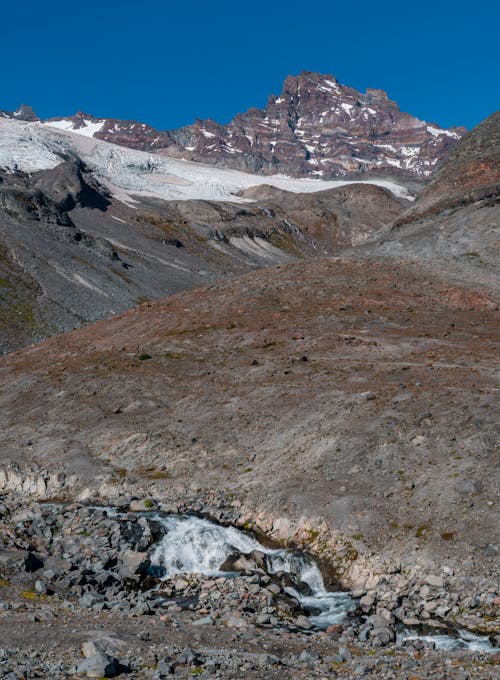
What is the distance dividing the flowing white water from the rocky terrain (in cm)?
26

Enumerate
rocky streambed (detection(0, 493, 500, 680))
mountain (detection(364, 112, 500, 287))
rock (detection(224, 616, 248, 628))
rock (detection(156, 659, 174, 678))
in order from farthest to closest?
mountain (detection(364, 112, 500, 287))
rock (detection(224, 616, 248, 628))
rocky streambed (detection(0, 493, 500, 680))
rock (detection(156, 659, 174, 678))

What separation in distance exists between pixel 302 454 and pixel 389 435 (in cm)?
445

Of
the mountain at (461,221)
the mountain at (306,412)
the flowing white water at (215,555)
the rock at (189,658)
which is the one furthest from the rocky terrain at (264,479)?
the mountain at (461,221)

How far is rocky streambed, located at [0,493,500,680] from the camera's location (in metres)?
20.9

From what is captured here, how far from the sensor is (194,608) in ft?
86.8

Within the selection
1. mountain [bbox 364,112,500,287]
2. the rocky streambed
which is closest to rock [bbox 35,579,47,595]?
the rocky streambed

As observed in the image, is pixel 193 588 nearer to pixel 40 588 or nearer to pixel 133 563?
pixel 133 563

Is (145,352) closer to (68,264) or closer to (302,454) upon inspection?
(302,454)

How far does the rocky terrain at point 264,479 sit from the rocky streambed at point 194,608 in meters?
0.10

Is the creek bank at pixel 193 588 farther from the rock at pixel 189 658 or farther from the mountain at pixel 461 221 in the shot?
the mountain at pixel 461 221

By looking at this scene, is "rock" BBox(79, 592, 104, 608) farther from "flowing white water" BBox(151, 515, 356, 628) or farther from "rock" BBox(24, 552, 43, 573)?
"flowing white water" BBox(151, 515, 356, 628)

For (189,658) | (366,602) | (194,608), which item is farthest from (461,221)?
(189,658)

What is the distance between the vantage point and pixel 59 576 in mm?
28156

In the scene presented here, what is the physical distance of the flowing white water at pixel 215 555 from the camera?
28.3m
